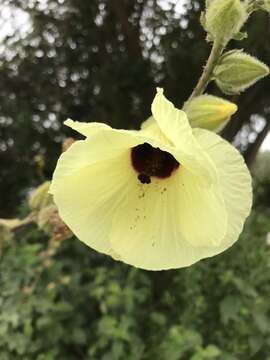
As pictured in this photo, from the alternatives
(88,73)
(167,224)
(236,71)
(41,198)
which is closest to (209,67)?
(236,71)

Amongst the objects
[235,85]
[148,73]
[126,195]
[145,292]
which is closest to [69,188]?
[126,195]

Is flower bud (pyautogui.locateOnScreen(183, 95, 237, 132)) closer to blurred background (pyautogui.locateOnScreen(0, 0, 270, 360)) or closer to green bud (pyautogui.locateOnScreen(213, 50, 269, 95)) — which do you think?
green bud (pyautogui.locateOnScreen(213, 50, 269, 95))

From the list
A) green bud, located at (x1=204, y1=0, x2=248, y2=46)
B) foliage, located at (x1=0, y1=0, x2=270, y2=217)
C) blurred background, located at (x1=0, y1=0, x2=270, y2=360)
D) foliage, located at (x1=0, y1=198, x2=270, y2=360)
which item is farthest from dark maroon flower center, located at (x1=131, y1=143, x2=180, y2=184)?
foliage, located at (x1=0, y1=0, x2=270, y2=217)

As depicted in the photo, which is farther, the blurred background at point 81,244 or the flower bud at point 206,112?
the blurred background at point 81,244

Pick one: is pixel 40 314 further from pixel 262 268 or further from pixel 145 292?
pixel 262 268

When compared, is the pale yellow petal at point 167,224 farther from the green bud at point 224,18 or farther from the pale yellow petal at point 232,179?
the green bud at point 224,18

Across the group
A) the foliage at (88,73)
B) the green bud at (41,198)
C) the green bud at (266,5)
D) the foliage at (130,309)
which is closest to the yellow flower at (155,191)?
the green bud at (266,5)

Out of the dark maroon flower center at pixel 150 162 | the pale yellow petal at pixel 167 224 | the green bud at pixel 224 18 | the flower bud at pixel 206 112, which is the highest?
the green bud at pixel 224 18

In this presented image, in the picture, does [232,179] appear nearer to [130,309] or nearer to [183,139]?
[183,139]

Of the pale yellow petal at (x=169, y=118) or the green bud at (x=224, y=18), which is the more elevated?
the green bud at (x=224, y=18)
